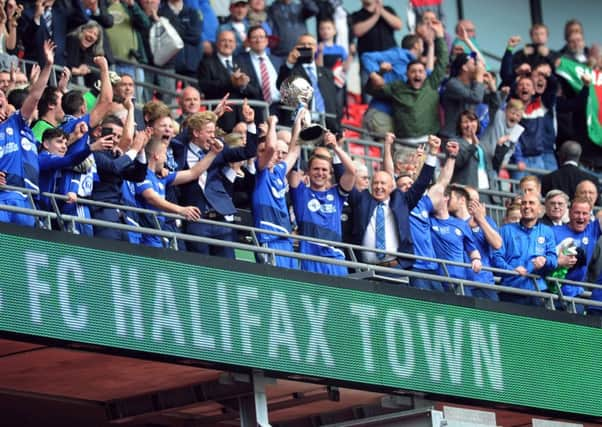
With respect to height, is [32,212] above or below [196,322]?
above

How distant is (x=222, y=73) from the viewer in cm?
1911

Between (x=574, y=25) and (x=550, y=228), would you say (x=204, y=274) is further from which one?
(x=574, y=25)

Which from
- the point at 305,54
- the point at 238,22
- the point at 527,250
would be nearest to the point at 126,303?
the point at 527,250

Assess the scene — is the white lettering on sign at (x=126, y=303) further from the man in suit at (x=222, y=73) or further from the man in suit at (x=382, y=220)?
the man in suit at (x=222, y=73)

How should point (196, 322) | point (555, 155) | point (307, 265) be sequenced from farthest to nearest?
point (555, 155) → point (307, 265) → point (196, 322)

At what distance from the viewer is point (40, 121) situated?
48.2 ft

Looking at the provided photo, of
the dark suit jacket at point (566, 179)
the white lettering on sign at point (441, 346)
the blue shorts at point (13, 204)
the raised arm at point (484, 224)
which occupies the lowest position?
the white lettering on sign at point (441, 346)

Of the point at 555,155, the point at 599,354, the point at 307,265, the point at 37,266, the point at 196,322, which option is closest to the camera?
the point at 37,266

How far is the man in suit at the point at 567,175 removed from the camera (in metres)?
20.1

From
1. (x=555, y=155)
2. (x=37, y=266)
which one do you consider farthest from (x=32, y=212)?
(x=555, y=155)

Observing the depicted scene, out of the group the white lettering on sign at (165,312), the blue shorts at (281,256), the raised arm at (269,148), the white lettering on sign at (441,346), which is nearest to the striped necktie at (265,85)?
the raised arm at (269,148)

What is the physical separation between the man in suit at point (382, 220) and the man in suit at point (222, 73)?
9.15 feet

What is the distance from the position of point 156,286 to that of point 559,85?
1005 centimetres

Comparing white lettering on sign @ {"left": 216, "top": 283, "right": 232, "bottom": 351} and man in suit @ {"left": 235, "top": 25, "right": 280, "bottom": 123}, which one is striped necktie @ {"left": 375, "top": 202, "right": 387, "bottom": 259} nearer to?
white lettering on sign @ {"left": 216, "top": 283, "right": 232, "bottom": 351}
